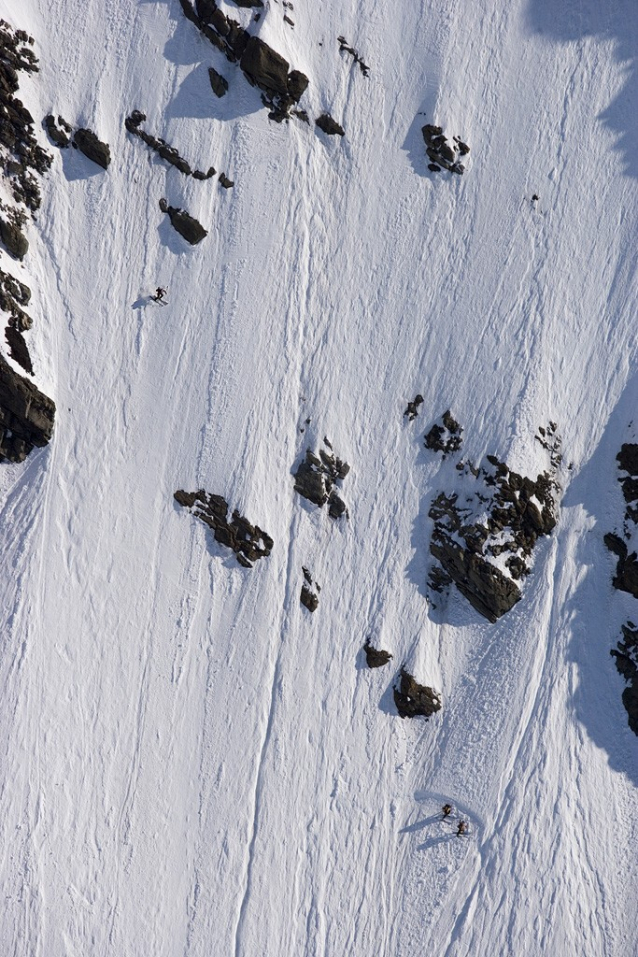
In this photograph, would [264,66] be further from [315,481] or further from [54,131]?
[315,481]

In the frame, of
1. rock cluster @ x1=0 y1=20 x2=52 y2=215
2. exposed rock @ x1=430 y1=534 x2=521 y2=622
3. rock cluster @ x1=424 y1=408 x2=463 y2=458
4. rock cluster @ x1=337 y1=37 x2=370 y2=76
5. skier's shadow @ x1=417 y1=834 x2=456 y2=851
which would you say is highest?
rock cluster @ x1=337 y1=37 x2=370 y2=76

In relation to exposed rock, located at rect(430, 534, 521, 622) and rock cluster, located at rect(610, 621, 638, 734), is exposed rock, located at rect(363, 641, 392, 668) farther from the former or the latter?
rock cluster, located at rect(610, 621, 638, 734)

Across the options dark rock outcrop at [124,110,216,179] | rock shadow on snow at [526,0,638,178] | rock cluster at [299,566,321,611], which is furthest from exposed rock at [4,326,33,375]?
rock shadow on snow at [526,0,638,178]

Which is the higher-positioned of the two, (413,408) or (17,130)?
(17,130)

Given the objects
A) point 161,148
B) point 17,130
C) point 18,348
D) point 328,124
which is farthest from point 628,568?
point 17,130

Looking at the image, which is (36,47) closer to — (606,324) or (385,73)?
(385,73)

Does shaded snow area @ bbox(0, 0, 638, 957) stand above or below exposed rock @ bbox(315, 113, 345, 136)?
below

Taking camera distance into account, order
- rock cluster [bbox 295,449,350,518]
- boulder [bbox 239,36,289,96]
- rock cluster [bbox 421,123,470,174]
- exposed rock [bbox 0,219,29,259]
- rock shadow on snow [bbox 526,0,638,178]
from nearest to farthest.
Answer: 1. boulder [bbox 239,36,289,96]
2. exposed rock [bbox 0,219,29,259]
3. rock shadow on snow [bbox 526,0,638,178]
4. rock cluster [bbox 421,123,470,174]
5. rock cluster [bbox 295,449,350,518]
